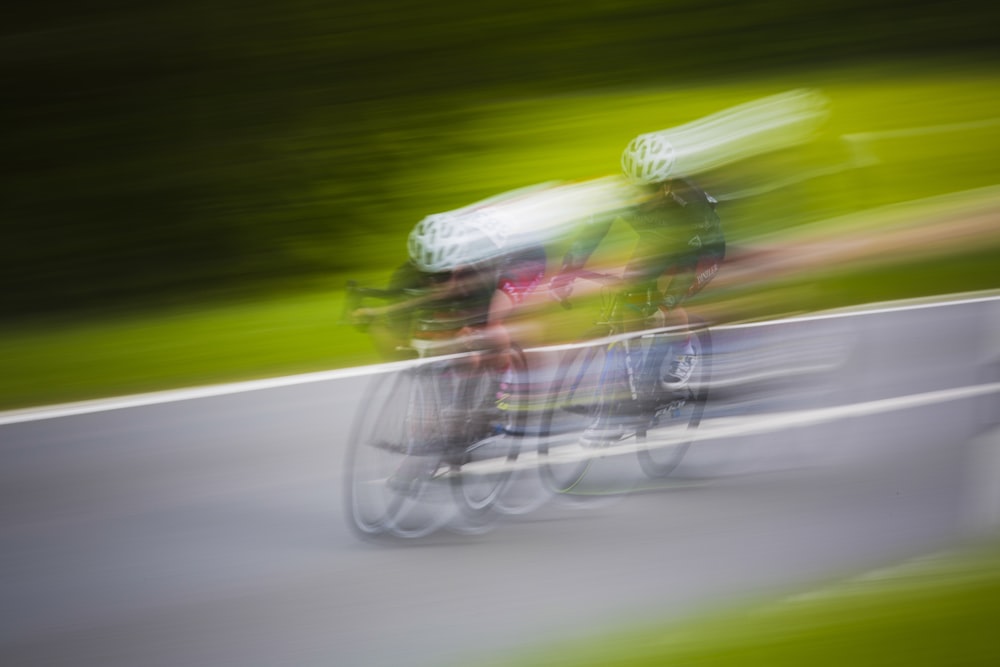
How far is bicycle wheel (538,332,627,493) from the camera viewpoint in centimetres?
467

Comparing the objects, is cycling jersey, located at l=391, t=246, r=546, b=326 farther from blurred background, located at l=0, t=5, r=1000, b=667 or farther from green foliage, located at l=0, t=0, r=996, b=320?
green foliage, located at l=0, t=0, r=996, b=320

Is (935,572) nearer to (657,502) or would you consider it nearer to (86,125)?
(657,502)

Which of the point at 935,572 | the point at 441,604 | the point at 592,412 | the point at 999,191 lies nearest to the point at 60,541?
the point at 441,604

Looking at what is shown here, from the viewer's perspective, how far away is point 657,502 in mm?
4875

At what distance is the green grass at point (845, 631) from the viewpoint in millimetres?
3229

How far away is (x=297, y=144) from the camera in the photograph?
30.7 ft

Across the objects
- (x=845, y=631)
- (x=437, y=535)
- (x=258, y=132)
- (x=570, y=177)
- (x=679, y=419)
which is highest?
(x=258, y=132)

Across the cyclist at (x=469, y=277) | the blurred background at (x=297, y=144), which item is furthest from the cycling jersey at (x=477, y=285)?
the blurred background at (x=297, y=144)

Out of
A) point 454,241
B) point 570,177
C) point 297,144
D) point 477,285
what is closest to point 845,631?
point 477,285

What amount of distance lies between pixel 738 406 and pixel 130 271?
527 cm

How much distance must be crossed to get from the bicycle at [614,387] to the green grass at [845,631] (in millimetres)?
1081

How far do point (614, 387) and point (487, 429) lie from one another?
63cm

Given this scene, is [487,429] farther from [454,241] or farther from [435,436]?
[454,241]

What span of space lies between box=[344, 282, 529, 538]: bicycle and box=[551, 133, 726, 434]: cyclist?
0.68m
